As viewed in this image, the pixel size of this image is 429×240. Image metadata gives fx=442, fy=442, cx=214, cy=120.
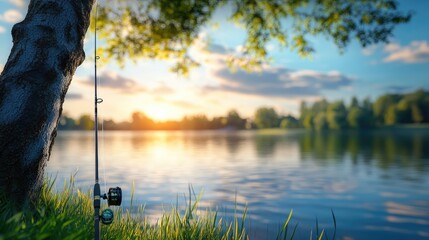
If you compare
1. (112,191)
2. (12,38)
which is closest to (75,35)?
(12,38)

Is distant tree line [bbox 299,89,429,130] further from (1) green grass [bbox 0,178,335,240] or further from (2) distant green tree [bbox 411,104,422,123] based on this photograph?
(1) green grass [bbox 0,178,335,240]

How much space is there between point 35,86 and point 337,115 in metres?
156

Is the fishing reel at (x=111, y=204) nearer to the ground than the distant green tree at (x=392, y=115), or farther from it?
nearer to the ground

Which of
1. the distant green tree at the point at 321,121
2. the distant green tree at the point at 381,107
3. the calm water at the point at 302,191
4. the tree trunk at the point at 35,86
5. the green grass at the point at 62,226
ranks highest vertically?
the distant green tree at the point at 381,107

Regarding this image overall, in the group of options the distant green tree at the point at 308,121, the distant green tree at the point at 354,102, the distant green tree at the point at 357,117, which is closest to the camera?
the distant green tree at the point at 357,117

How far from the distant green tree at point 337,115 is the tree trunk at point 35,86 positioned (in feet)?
505

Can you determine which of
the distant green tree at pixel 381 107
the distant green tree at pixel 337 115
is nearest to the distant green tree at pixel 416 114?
the distant green tree at pixel 381 107

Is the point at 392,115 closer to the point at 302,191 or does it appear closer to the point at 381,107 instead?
the point at 381,107

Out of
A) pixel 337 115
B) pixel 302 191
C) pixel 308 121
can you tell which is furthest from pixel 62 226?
pixel 308 121

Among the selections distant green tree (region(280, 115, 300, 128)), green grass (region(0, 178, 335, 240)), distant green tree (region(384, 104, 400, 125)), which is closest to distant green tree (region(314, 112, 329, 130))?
distant green tree (region(384, 104, 400, 125))

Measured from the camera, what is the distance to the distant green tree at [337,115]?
154 metres

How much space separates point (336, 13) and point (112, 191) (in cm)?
1039

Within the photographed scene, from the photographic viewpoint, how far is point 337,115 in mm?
154625

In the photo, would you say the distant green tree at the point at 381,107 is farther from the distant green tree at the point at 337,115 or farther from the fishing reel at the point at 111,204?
the fishing reel at the point at 111,204
